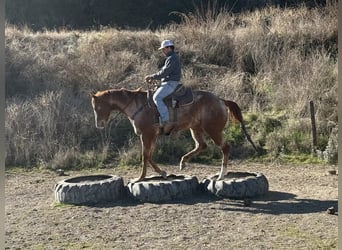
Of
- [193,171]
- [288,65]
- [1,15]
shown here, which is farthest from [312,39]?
[1,15]

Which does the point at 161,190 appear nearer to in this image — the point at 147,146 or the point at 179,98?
the point at 147,146

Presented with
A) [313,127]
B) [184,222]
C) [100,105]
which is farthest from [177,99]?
[313,127]

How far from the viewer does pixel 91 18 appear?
2275cm

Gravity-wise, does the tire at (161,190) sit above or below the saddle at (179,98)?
below

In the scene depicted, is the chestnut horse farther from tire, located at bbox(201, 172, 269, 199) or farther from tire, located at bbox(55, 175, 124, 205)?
tire, located at bbox(55, 175, 124, 205)

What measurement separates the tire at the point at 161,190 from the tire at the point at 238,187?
0.91 ft

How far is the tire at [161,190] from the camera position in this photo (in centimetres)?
667

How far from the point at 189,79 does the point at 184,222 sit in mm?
7577

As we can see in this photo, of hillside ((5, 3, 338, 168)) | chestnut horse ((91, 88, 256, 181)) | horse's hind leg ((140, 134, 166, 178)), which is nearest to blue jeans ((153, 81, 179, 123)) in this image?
chestnut horse ((91, 88, 256, 181))

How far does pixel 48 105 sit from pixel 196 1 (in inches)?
484

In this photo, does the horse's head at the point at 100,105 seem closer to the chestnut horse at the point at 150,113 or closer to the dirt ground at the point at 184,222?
the chestnut horse at the point at 150,113

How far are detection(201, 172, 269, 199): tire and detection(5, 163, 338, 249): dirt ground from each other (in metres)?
0.10

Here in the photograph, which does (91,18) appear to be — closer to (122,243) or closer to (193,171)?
(193,171)

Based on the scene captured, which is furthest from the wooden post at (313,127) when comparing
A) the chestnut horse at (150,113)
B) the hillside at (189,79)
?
the chestnut horse at (150,113)
